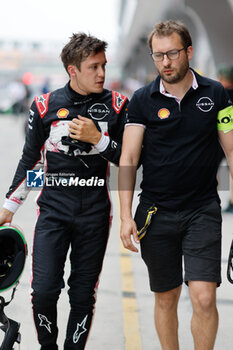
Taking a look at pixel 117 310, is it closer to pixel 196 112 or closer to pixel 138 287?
pixel 138 287

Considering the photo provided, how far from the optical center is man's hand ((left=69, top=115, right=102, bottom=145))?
147 inches

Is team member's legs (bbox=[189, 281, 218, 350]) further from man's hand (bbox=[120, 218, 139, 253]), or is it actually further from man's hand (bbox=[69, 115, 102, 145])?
man's hand (bbox=[69, 115, 102, 145])

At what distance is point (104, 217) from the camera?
12.9 ft

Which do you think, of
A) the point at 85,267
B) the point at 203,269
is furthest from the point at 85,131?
the point at 203,269

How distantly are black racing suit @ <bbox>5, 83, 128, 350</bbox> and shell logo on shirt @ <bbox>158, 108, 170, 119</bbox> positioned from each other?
11.1 inches

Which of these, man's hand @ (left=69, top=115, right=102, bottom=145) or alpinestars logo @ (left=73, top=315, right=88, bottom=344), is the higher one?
man's hand @ (left=69, top=115, right=102, bottom=145)

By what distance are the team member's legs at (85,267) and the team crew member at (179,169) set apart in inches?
7.6

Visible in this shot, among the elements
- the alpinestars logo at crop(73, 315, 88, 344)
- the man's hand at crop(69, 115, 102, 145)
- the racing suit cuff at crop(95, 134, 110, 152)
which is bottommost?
the alpinestars logo at crop(73, 315, 88, 344)

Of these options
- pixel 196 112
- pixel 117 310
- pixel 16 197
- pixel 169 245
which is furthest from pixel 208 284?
pixel 117 310

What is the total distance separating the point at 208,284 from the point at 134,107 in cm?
107

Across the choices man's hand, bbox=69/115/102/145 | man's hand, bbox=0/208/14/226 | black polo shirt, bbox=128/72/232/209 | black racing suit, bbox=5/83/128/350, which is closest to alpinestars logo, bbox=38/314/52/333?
black racing suit, bbox=5/83/128/350

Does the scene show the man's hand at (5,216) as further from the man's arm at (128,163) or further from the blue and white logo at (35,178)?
the man's arm at (128,163)

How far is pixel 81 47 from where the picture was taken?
3.79 meters

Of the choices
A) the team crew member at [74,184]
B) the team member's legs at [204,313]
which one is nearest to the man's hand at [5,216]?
the team crew member at [74,184]
